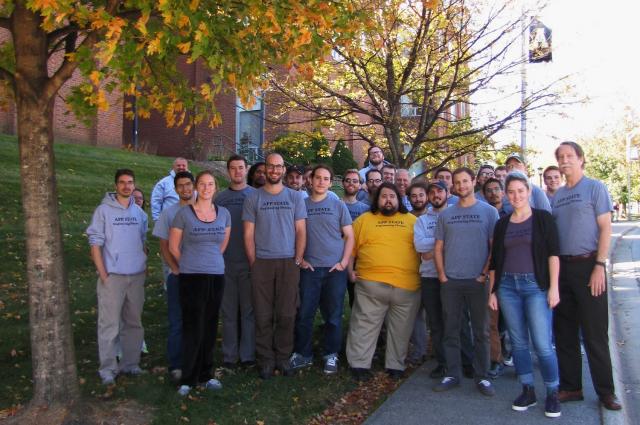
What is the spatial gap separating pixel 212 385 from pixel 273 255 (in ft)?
4.24

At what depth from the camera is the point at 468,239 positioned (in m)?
5.59

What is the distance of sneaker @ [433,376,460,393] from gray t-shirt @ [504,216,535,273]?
120cm

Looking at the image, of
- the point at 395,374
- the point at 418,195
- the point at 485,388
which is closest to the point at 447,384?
the point at 485,388

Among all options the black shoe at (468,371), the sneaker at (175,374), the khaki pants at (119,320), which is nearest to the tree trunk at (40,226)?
the khaki pants at (119,320)

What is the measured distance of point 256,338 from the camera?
597cm

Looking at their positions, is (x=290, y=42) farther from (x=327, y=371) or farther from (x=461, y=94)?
(x=461, y=94)

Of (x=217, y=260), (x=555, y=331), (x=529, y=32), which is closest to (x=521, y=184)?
(x=555, y=331)

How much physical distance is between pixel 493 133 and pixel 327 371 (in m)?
5.14

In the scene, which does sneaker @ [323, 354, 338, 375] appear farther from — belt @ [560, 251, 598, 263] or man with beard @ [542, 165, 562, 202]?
man with beard @ [542, 165, 562, 202]

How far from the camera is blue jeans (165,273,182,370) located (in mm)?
5781

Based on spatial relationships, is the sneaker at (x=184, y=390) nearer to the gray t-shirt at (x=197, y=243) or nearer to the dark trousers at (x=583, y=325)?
the gray t-shirt at (x=197, y=243)

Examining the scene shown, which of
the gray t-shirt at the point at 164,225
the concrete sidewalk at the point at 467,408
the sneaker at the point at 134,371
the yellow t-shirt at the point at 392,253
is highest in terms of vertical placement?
the gray t-shirt at the point at 164,225

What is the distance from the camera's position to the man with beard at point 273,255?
589 centimetres

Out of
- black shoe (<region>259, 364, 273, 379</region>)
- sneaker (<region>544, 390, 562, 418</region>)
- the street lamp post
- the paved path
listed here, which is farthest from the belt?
the street lamp post
